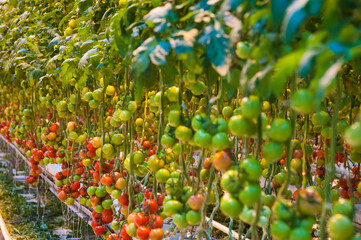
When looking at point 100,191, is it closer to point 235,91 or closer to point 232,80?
point 235,91

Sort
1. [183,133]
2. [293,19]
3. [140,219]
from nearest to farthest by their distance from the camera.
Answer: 1. [293,19]
2. [183,133]
3. [140,219]

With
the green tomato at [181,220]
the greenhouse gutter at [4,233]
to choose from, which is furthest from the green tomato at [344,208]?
the greenhouse gutter at [4,233]

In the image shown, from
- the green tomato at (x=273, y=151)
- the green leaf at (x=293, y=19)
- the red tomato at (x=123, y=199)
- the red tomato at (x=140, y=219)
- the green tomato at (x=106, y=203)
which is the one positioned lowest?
the green tomato at (x=106, y=203)

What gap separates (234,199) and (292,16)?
0.33 m

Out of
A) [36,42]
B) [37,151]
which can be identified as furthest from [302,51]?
[37,151]

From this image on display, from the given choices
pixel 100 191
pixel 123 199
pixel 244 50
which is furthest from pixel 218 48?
pixel 100 191

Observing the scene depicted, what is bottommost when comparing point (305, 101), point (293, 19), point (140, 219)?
point (140, 219)

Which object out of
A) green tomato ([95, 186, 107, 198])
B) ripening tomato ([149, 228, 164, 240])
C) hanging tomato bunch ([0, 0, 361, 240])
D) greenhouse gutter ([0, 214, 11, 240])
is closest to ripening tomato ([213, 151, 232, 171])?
hanging tomato bunch ([0, 0, 361, 240])

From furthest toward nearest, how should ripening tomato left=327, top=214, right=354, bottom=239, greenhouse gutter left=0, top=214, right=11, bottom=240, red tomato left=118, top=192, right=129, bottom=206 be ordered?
1. greenhouse gutter left=0, top=214, right=11, bottom=240
2. red tomato left=118, top=192, right=129, bottom=206
3. ripening tomato left=327, top=214, right=354, bottom=239

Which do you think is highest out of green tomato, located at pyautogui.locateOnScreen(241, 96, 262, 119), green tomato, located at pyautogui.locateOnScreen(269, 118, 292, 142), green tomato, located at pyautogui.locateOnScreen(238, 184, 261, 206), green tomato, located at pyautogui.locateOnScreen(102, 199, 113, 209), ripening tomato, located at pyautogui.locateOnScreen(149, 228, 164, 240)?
green tomato, located at pyautogui.locateOnScreen(241, 96, 262, 119)

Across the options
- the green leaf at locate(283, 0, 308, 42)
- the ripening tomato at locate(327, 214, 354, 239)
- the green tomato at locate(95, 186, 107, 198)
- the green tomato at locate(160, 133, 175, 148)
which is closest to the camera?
the green leaf at locate(283, 0, 308, 42)

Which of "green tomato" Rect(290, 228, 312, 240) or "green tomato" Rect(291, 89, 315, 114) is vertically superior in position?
"green tomato" Rect(291, 89, 315, 114)

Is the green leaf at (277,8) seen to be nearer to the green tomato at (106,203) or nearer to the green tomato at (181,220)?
the green tomato at (181,220)

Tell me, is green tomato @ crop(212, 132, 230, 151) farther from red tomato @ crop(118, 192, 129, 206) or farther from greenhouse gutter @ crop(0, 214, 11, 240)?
greenhouse gutter @ crop(0, 214, 11, 240)
